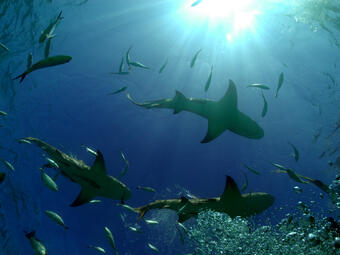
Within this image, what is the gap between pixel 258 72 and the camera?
1769cm

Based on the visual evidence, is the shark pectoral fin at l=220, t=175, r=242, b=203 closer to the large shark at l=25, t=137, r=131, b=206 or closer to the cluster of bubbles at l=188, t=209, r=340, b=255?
the cluster of bubbles at l=188, t=209, r=340, b=255

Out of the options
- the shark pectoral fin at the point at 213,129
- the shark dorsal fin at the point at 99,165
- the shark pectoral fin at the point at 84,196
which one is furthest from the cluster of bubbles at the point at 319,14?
the shark pectoral fin at the point at 84,196

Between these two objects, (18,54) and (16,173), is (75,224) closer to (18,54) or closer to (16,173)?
(16,173)

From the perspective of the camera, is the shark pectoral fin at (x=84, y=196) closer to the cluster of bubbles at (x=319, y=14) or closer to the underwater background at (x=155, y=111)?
the underwater background at (x=155, y=111)

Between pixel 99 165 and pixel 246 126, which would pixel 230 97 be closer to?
pixel 246 126

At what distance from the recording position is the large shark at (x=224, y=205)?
22.5 ft

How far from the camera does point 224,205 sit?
695 cm

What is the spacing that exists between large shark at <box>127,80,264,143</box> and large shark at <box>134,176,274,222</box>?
1802mm

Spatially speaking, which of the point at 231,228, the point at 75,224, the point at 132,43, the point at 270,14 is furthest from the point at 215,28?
the point at 75,224

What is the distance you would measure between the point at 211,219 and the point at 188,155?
12943 millimetres

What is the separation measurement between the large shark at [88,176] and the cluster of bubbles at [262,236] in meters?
2.65

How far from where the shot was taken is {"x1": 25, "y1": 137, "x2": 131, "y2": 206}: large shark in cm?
716

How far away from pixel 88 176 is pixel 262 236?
5461 mm

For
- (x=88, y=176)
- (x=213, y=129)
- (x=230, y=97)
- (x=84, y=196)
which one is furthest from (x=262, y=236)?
(x=84, y=196)
